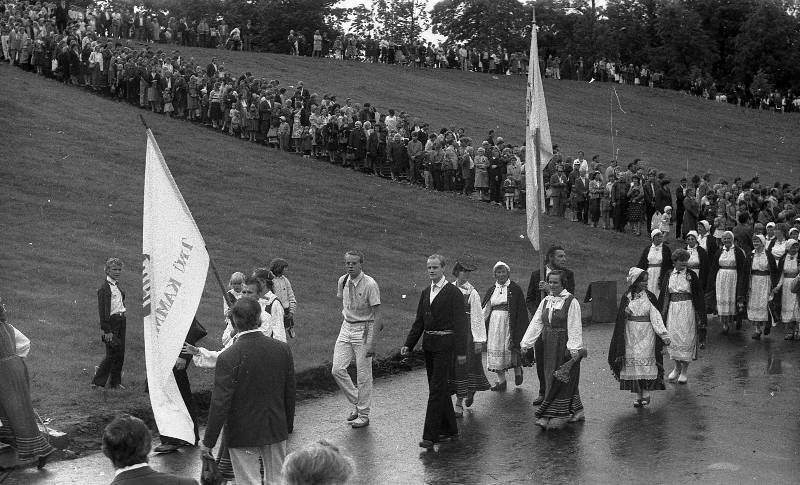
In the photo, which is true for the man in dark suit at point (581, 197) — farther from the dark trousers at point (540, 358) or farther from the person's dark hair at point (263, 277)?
the person's dark hair at point (263, 277)

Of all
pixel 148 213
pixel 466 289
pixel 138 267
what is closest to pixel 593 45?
pixel 138 267

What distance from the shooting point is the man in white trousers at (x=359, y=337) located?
490 inches

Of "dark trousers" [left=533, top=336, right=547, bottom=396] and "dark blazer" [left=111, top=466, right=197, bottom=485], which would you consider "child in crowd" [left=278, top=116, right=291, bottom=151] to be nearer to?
"dark trousers" [left=533, top=336, right=547, bottom=396]

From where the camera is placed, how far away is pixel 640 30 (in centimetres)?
7200

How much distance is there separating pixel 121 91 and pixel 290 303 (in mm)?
23186

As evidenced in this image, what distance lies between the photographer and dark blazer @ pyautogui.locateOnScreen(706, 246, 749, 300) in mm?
19047

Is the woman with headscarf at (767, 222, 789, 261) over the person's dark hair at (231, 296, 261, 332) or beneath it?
beneath

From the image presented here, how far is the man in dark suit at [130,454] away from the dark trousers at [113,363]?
7.80m

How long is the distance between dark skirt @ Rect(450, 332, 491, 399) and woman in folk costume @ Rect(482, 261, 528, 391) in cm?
59

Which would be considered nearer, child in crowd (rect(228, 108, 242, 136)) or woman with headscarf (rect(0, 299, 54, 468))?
woman with headscarf (rect(0, 299, 54, 468))

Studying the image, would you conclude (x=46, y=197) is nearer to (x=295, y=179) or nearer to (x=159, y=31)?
(x=295, y=179)

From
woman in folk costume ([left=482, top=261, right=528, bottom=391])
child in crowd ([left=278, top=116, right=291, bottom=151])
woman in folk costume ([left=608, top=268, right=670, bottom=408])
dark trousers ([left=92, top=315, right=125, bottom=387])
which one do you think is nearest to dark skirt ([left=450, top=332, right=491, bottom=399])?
woman in folk costume ([left=482, top=261, right=528, bottom=391])

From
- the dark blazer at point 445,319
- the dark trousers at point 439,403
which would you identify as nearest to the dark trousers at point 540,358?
the dark blazer at point 445,319

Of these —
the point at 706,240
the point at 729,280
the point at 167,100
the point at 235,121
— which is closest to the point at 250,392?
the point at 729,280
